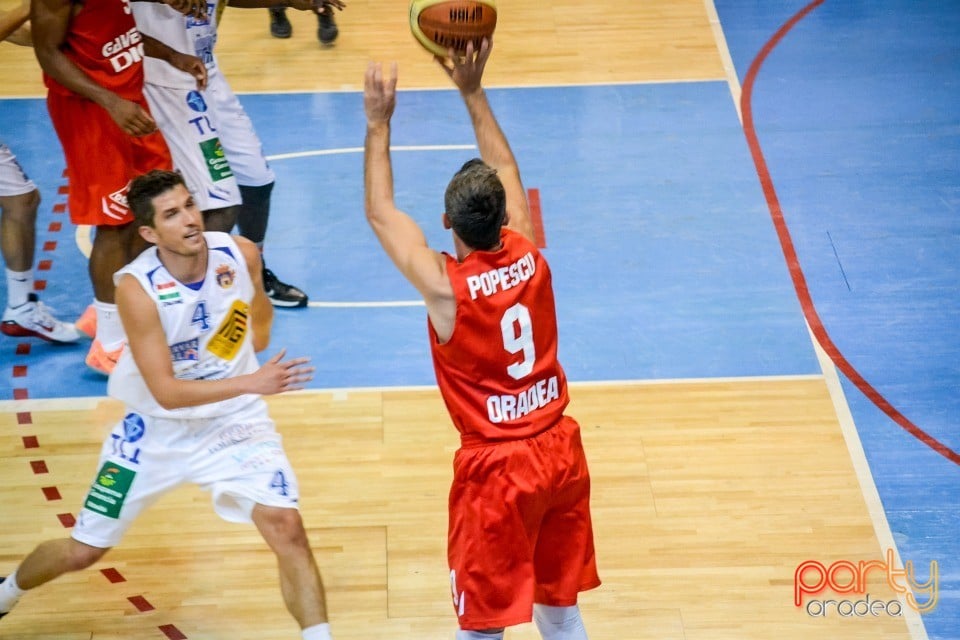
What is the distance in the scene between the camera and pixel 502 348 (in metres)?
4.00

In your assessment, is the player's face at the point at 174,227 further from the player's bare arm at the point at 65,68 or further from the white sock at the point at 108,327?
the white sock at the point at 108,327

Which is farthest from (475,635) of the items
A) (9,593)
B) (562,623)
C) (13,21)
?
(13,21)

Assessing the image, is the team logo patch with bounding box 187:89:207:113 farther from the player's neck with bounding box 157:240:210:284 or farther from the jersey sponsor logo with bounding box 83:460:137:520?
the jersey sponsor logo with bounding box 83:460:137:520

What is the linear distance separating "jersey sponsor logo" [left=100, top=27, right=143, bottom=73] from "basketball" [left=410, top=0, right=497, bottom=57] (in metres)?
1.85

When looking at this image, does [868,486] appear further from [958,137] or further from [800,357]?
[958,137]

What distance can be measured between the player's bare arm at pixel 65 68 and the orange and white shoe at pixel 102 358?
130 cm

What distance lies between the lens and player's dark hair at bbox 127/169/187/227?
4.48m

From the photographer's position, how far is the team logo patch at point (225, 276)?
A: 15.0 ft

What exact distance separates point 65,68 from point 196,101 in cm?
86

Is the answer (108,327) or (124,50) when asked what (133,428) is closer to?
(108,327)

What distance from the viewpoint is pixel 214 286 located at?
14.9 ft

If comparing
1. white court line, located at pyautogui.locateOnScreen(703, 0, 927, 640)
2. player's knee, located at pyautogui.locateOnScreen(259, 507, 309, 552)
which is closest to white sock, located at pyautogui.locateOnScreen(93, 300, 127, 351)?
player's knee, located at pyautogui.locateOnScreen(259, 507, 309, 552)

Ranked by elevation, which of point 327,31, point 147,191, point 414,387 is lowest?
point 327,31

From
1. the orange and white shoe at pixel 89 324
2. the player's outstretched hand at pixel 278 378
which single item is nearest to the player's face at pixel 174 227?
the player's outstretched hand at pixel 278 378
